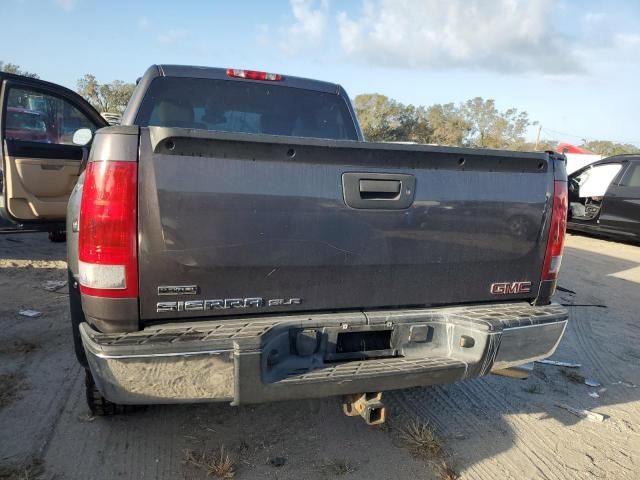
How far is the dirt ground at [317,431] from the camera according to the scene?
Result: 2732mm

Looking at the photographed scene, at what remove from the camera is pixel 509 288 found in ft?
9.32

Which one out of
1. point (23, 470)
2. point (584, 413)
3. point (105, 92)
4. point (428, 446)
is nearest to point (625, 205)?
point (584, 413)

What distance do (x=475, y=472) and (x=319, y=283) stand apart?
147 cm

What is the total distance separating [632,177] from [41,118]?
1059 centimetres

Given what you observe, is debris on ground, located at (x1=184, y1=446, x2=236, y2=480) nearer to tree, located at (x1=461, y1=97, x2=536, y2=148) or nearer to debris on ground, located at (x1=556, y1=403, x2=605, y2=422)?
debris on ground, located at (x1=556, y1=403, x2=605, y2=422)

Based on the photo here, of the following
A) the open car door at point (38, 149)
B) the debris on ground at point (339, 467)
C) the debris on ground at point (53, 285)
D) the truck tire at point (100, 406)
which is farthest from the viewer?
the debris on ground at point (53, 285)

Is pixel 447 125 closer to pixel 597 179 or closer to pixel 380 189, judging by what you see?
pixel 597 179

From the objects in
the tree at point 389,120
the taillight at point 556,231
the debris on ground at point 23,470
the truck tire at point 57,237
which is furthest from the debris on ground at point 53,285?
the tree at point 389,120

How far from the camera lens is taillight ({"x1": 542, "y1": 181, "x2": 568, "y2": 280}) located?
9.23 feet

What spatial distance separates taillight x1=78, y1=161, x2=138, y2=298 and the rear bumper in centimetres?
24

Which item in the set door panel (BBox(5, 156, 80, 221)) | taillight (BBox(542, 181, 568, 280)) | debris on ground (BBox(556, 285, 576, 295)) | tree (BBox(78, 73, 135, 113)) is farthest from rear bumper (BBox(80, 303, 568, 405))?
tree (BBox(78, 73, 135, 113))

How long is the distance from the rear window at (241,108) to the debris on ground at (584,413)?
2651 millimetres

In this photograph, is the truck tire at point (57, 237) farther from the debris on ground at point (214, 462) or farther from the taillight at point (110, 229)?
the taillight at point (110, 229)

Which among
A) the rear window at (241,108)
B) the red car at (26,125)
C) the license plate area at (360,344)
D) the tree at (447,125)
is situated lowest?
the license plate area at (360,344)
